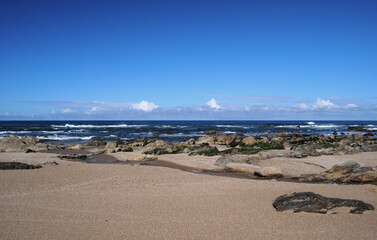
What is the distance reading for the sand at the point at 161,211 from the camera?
465cm

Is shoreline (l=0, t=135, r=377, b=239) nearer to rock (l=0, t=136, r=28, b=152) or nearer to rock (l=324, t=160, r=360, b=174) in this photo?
rock (l=324, t=160, r=360, b=174)

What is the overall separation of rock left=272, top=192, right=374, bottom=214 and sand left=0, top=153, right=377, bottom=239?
0.48 ft

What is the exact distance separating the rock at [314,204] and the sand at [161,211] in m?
0.15

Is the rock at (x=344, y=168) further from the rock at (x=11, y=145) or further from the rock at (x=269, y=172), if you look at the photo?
the rock at (x=11, y=145)

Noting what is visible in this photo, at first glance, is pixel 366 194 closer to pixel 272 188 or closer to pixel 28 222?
pixel 272 188

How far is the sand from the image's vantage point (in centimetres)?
465

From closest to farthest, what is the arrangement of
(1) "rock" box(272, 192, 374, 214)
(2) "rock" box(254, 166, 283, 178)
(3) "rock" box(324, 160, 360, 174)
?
(1) "rock" box(272, 192, 374, 214) < (3) "rock" box(324, 160, 360, 174) < (2) "rock" box(254, 166, 283, 178)

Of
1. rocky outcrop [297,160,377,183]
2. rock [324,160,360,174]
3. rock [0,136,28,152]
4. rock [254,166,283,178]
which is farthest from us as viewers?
rock [0,136,28,152]

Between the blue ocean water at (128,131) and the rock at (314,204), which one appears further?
the blue ocean water at (128,131)

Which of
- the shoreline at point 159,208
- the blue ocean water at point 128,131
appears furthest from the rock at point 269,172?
the blue ocean water at point 128,131

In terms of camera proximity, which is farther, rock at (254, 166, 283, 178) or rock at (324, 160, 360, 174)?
rock at (254, 166, 283, 178)

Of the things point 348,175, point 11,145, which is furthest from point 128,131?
point 348,175

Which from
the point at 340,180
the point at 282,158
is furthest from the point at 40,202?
the point at 282,158

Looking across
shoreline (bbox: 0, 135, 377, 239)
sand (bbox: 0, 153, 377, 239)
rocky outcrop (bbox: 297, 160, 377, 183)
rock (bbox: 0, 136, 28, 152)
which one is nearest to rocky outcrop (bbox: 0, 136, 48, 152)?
rock (bbox: 0, 136, 28, 152)
